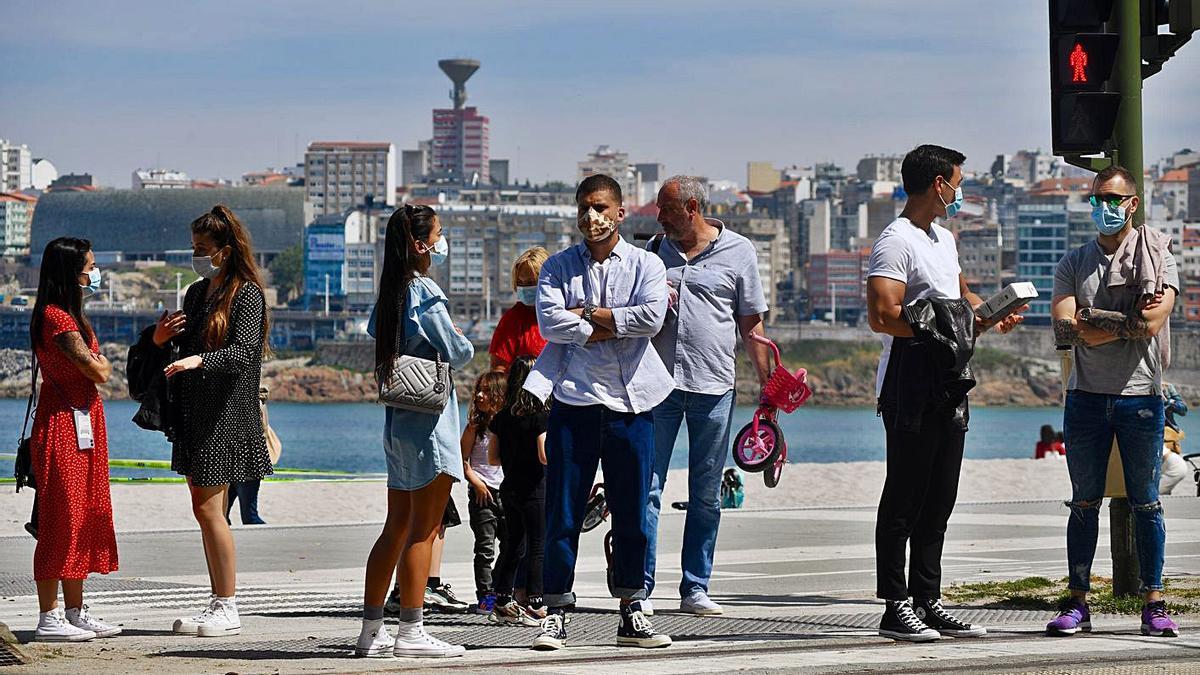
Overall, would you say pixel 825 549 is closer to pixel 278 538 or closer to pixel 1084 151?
pixel 278 538

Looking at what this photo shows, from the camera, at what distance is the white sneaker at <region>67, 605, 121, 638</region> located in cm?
792

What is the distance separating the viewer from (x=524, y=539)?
29.4 ft

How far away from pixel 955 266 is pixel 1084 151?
1222 millimetres

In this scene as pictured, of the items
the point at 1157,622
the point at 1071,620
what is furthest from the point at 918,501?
the point at 1157,622

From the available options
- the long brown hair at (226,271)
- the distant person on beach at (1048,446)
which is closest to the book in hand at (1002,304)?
the long brown hair at (226,271)

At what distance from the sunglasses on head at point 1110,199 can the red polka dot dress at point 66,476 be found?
3938 mm

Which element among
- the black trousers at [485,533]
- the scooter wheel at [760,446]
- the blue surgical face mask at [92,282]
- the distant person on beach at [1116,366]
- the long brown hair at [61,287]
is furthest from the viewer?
the scooter wheel at [760,446]

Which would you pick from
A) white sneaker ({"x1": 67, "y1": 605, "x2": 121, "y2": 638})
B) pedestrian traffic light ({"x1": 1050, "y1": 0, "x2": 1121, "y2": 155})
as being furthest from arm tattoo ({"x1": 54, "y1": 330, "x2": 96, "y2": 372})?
pedestrian traffic light ({"x1": 1050, "y1": 0, "x2": 1121, "y2": 155})

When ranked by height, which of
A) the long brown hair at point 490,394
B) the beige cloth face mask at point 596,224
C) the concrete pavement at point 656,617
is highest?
the beige cloth face mask at point 596,224

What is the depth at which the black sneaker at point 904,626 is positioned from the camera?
302 inches

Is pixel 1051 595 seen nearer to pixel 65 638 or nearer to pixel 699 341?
pixel 699 341

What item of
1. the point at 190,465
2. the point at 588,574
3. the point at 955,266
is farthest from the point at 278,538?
the point at 955,266

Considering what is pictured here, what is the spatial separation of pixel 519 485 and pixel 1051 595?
243cm

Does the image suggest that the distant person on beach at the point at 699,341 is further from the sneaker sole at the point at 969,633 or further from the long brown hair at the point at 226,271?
the long brown hair at the point at 226,271
